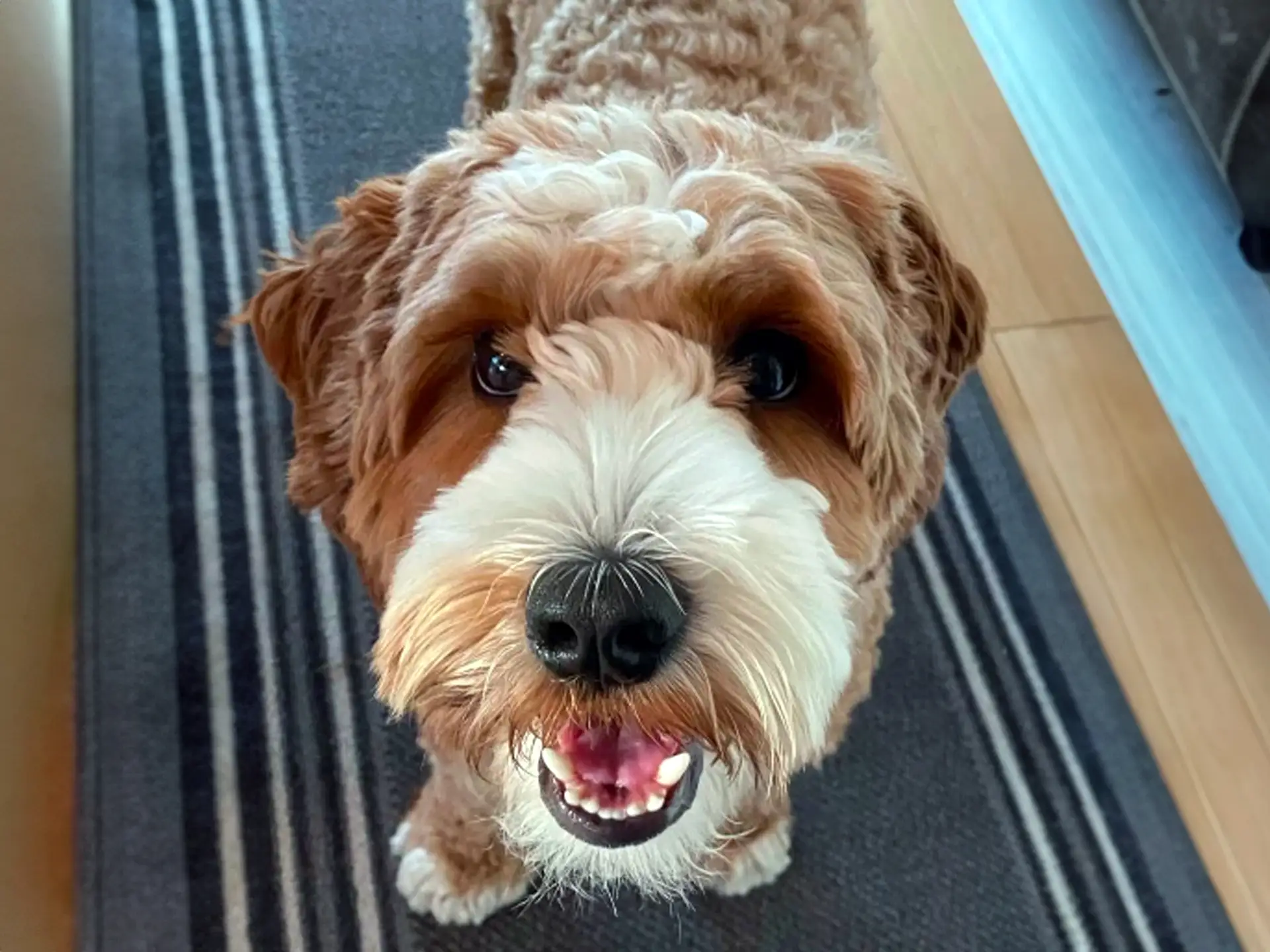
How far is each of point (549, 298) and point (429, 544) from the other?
0.26 m

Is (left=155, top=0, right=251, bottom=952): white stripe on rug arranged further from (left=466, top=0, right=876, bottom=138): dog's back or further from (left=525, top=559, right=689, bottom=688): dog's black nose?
(left=525, top=559, right=689, bottom=688): dog's black nose

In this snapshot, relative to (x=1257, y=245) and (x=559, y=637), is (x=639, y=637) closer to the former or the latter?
(x=559, y=637)

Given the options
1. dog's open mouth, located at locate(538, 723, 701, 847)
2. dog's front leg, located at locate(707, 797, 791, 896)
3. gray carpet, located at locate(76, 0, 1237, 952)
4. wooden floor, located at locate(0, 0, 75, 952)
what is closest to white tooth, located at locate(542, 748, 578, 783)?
dog's open mouth, located at locate(538, 723, 701, 847)

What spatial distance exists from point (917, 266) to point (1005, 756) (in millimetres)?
982

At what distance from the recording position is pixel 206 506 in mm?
2102

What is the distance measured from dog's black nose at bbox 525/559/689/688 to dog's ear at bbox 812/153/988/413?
1.61 feet

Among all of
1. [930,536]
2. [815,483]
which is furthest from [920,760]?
[815,483]

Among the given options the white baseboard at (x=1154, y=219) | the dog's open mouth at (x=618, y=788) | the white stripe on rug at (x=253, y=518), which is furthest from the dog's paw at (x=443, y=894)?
the white baseboard at (x=1154, y=219)

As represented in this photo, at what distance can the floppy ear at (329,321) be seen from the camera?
131cm

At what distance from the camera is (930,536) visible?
219 centimetres

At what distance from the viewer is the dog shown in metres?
1.04

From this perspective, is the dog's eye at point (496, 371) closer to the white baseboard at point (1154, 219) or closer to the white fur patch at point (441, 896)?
the white fur patch at point (441, 896)

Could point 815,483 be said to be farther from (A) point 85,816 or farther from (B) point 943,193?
(B) point 943,193

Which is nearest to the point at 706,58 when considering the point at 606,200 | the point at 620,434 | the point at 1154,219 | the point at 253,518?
the point at 606,200
